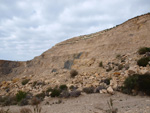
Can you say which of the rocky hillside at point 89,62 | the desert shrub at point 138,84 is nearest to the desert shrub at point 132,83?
the desert shrub at point 138,84

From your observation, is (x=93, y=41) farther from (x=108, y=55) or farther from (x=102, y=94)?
(x=102, y=94)

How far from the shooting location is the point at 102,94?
25.8 feet

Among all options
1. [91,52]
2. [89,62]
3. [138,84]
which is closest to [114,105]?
[138,84]

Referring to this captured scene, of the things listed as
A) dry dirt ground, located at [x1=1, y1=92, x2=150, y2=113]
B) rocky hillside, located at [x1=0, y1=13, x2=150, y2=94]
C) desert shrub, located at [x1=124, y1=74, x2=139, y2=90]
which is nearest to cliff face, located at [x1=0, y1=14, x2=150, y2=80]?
rocky hillside, located at [x1=0, y1=13, x2=150, y2=94]

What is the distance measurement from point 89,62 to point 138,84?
8.84 m

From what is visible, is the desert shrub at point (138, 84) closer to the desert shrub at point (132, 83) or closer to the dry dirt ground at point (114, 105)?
the desert shrub at point (132, 83)

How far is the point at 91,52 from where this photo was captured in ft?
60.0

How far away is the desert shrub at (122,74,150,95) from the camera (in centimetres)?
699

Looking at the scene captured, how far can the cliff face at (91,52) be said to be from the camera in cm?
1505

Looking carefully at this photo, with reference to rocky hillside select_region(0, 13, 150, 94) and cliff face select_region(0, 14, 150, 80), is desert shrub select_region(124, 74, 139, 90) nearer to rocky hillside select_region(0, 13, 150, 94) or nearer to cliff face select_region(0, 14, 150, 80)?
rocky hillside select_region(0, 13, 150, 94)

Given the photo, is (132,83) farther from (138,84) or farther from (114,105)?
(114,105)

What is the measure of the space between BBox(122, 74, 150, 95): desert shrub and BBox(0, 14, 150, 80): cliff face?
222 inches

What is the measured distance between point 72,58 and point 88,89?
1120 centimetres

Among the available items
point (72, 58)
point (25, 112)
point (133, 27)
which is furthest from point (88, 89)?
point (133, 27)
